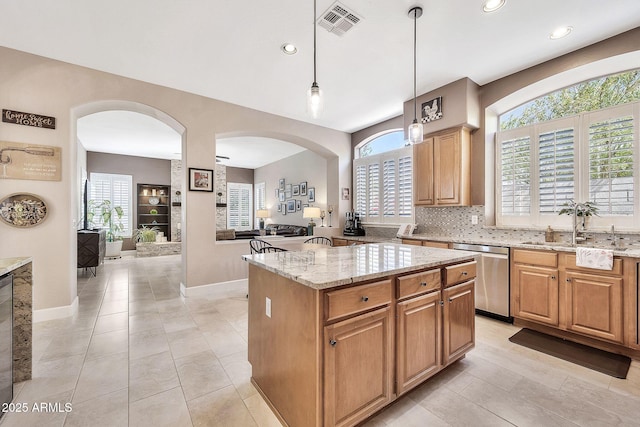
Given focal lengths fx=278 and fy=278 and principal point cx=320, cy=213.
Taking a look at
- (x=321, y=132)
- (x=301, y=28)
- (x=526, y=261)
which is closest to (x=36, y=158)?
(x=301, y=28)

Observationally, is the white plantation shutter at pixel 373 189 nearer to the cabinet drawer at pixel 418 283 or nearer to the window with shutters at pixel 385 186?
the window with shutters at pixel 385 186

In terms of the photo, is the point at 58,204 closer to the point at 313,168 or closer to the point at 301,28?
the point at 301,28

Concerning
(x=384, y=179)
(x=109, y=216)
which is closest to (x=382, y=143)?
(x=384, y=179)

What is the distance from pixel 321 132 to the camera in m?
5.60

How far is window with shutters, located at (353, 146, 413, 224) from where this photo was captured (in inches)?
197

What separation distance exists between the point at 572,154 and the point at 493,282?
1.74 meters

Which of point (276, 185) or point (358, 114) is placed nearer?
point (358, 114)

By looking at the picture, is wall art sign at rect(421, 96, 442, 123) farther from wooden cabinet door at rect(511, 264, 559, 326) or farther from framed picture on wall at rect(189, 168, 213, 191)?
framed picture on wall at rect(189, 168, 213, 191)

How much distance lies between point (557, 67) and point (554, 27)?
69 centimetres

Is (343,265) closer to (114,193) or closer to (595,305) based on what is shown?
(595,305)

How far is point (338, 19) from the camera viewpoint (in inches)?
99.0

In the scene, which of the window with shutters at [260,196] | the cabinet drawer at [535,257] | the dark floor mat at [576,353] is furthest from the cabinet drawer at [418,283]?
the window with shutters at [260,196]

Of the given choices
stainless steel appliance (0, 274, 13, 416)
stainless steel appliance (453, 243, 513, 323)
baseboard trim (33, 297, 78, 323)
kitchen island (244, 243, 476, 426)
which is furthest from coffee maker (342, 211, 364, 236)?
stainless steel appliance (0, 274, 13, 416)

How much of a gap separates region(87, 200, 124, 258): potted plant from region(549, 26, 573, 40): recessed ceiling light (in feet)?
Result: 31.6
